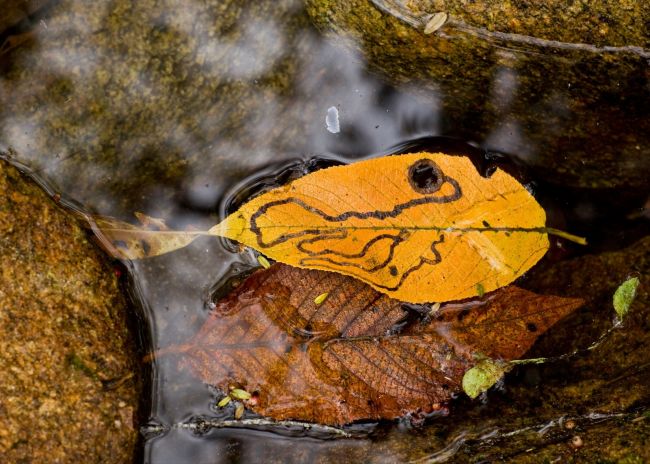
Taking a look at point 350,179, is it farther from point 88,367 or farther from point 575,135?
point 88,367

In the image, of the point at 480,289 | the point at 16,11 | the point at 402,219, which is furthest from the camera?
the point at 480,289

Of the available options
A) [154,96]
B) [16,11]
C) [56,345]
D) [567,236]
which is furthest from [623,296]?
[16,11]

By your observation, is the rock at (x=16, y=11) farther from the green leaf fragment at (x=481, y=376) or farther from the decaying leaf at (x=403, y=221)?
the green leaf fragment at (x=481, y=376)

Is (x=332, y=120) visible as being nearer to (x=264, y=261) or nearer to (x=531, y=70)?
(x=264, y=261)

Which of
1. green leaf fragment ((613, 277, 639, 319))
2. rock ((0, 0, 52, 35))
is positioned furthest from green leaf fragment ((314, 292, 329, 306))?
rock ((0, 0, 52, 35))

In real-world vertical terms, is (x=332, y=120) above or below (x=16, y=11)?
below

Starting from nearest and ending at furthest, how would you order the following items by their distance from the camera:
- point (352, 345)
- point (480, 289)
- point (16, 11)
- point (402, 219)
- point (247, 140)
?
point (16, 11) → point (402, 219) → point (480, 289) → point (352, 345) → point (247, 140)

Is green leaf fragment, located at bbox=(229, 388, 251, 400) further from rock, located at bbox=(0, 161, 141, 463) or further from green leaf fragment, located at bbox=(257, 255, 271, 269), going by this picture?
green leaf fragment, located at bbox=(257, 255, 271, 269)
